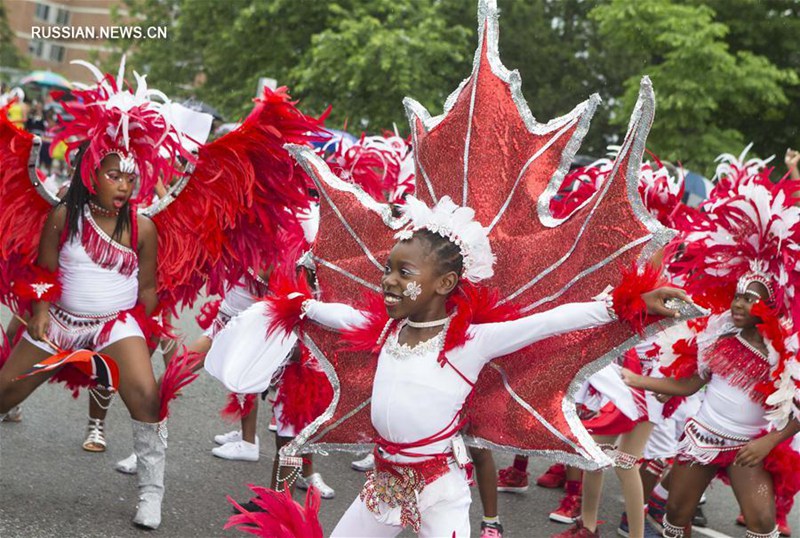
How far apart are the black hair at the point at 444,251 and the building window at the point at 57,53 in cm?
6573

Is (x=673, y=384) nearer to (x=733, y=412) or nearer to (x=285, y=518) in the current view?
(x=733, y=412)

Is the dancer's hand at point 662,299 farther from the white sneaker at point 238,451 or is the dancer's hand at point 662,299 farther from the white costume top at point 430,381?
the white sneaker at point 238,451

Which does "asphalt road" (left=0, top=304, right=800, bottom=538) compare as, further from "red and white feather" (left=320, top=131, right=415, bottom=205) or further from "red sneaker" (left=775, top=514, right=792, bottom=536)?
"red and white feather" (left=320, top=131, right=415, bottom=205)

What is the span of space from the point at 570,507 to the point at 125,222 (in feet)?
9.66

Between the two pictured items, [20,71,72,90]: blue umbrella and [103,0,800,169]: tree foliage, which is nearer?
[103,0,800,169]: tree foliage

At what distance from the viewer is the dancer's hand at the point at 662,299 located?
9.57ft

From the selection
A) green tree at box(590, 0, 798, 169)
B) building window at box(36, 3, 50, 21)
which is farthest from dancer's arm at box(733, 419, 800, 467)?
building window at box(36, 3, 50, 21)

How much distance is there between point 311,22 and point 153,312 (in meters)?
19.0

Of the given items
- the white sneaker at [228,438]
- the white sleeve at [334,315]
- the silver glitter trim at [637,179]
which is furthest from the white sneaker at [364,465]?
the silver glitter trim at [637,179]

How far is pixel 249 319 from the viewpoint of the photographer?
390 centimetres

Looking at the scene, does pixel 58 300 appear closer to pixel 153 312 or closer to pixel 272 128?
pixel 153 312

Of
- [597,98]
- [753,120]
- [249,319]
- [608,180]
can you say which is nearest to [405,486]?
[249,319]

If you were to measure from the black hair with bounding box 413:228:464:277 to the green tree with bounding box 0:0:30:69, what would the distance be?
51.5m

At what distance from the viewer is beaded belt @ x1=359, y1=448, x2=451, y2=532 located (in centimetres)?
342
